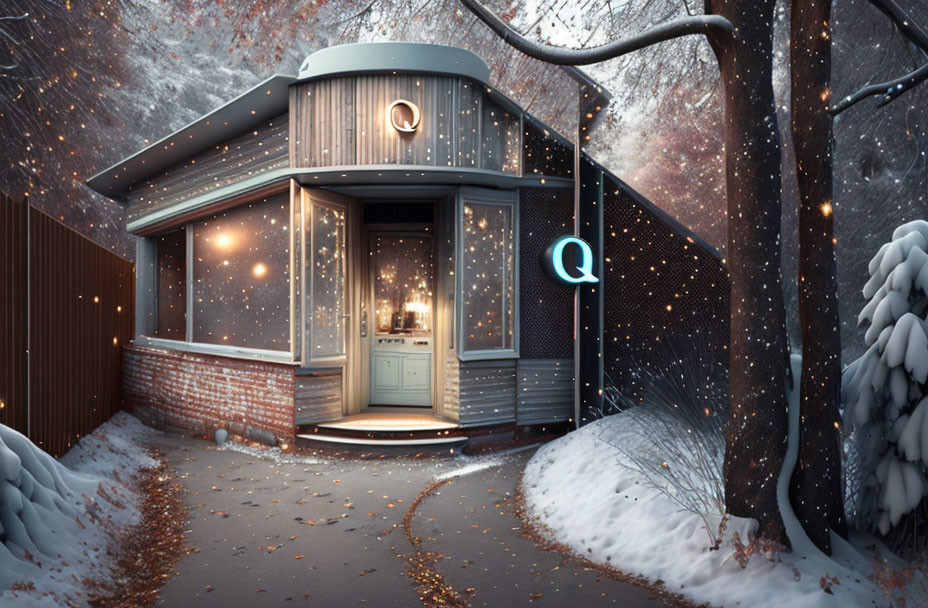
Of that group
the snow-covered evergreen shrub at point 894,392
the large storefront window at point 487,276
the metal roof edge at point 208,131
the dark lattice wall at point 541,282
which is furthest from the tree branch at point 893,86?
the metal roof edge at point 208,131

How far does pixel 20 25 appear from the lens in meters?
15.3

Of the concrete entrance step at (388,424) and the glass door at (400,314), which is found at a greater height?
the glass door at (400,314)

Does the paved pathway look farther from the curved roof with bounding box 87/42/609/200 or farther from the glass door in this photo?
the curved roof with bounding box 87/42/609/200

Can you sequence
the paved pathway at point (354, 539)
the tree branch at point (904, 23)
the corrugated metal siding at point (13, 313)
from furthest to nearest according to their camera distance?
the corrugated metal siding at point (13, 313)
the tree branch at point (904, 23)
the paved pathway at point (354, 539)

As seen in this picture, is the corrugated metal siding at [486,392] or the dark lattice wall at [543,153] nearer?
the corrugated metal siding at [486,392]

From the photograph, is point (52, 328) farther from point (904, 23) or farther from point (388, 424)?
point (904, 23)

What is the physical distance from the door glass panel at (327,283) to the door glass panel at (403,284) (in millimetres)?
785

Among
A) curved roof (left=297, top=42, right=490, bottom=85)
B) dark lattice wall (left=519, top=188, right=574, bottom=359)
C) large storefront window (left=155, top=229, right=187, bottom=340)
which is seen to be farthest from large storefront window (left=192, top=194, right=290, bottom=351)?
dark lattice wall (left=519, top=188, right=574, bottom=359)

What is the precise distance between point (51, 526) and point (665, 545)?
4.23 m

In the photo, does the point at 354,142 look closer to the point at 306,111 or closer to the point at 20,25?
the point at 306,111

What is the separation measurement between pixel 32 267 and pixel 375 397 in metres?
5.10

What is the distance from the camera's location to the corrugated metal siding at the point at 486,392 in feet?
29.4

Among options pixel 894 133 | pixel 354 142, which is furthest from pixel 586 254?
pixel 894 133

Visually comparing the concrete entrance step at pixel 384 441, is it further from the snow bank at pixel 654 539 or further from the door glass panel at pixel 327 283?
the snow bank at pixel 654 539
